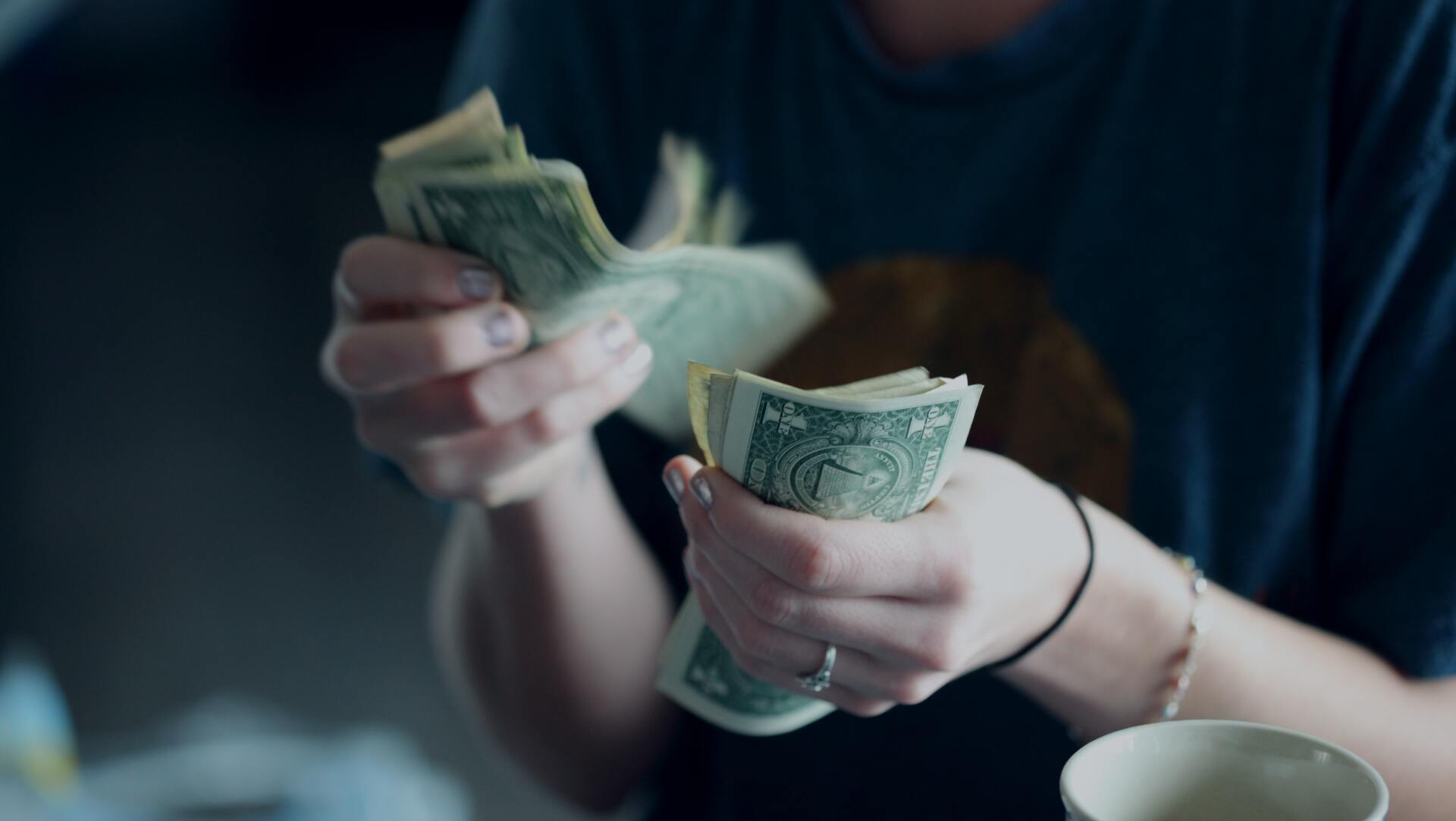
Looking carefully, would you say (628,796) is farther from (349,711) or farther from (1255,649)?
(349,711)

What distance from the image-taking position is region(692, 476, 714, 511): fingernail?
45cm

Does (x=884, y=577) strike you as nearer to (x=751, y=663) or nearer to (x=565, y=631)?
(x=751, y=663)

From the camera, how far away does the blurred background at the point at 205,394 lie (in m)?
2.18

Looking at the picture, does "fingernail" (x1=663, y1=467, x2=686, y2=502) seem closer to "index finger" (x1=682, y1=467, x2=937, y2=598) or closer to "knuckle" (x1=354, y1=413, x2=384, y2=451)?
"index finger" (x1=682, y1=467, x2=937, y2=598)

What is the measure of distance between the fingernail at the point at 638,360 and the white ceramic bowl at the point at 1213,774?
31 cm

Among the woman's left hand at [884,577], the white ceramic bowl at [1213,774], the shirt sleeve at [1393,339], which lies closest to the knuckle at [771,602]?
the woman's left hand at [884,577]

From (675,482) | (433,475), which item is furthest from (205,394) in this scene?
(675,482)

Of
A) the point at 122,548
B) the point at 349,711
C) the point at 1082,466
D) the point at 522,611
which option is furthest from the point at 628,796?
the point at 122,548

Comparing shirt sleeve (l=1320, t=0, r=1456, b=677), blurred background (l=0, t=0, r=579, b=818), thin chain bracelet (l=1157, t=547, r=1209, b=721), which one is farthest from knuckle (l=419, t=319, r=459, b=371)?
blurred background (l=0, t=0, r=579, b=818)

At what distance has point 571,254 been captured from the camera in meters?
0.52

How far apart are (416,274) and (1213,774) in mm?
410

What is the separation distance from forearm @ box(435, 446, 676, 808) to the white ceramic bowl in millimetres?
398

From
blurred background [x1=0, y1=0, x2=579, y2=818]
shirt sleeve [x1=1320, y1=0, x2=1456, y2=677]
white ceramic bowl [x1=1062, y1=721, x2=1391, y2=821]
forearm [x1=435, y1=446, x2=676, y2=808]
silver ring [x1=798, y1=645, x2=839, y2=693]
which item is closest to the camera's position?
white ceramic bowl [x1=1062, y1=721, x2=1391, y2=821]

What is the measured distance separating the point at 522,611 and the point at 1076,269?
431mm
